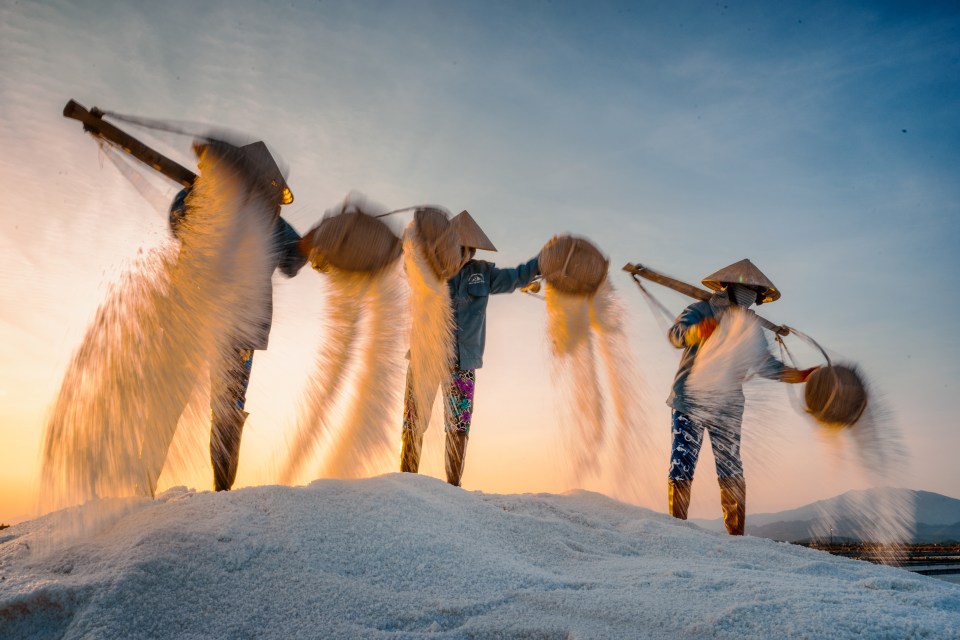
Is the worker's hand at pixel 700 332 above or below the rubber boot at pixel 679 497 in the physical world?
above

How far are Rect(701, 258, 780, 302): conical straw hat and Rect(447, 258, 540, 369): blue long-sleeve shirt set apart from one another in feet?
4.97

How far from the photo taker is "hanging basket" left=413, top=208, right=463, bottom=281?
9.70 ft

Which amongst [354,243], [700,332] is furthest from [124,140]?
[700,332]

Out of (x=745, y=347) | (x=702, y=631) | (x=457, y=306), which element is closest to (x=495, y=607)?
(x=702, y=631)

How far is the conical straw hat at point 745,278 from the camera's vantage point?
13.8ft

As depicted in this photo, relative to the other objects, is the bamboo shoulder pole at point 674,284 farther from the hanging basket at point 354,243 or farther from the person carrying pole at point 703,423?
the hanging basket at point 354,243

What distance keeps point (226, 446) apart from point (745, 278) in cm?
342

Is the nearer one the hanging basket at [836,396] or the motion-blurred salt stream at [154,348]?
the motion-blurred salt stream at [154,348]

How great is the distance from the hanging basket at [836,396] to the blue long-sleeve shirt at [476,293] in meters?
1.86

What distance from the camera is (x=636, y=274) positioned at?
455 cm

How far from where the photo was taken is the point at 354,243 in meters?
2.81

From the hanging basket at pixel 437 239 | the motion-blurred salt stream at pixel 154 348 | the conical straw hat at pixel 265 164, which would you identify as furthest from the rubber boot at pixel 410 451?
the conical straw hat at pixel 265 164

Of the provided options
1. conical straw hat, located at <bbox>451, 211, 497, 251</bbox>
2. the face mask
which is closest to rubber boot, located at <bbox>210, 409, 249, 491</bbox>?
conical straw hat, located at <bbox>451, 211, 497, 251</bbox>

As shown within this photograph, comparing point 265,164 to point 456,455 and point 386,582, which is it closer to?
point 456,455
